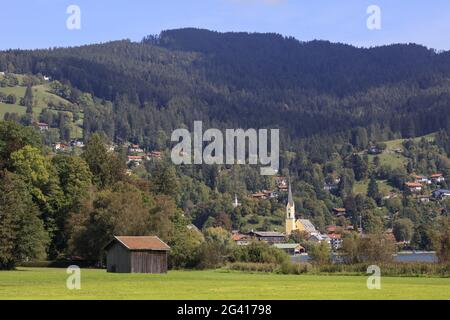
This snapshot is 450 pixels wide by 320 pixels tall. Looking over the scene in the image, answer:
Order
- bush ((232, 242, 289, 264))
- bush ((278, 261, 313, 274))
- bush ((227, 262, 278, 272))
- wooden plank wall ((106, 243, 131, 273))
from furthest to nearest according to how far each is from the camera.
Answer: bush ((232, 242, 289, 264)) → bush ((227, 262, 278, 272)) → bush ((278, 261, 313, 274)) → wooden plank wall ((106, 243, 131, 273))

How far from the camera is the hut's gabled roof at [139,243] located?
8288cm

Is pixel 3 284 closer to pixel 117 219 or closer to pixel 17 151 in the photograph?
pixel 117 219

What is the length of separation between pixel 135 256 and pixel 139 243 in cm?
161

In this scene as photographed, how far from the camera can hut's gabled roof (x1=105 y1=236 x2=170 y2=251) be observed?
82.9 meters

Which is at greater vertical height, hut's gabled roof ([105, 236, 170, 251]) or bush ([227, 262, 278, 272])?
hut's gabled roof ([105, 236, 170, 251])

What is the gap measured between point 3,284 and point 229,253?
1971 inches

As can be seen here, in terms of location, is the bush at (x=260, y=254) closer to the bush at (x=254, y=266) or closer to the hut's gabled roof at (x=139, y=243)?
the bush at (x=254, y=266)

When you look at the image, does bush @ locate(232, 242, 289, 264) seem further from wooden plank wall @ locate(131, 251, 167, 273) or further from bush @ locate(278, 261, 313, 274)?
wooden plank wall @ locate(131, 251, 167, 273)

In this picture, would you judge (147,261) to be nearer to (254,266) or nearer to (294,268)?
(254,266)

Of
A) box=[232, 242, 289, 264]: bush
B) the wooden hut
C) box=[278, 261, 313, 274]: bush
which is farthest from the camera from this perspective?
box=[232, 242, 289, 264]: bush

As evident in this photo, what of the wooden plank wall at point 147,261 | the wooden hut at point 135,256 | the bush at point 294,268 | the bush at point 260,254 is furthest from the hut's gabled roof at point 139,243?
the bush at point 260,254

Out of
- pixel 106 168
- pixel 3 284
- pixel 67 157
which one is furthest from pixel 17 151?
pixel 3 284

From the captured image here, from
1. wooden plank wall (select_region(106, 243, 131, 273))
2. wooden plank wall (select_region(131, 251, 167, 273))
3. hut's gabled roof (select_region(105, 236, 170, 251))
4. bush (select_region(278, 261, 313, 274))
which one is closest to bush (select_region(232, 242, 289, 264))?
bush (select_region(278, 261, 313, 274))
